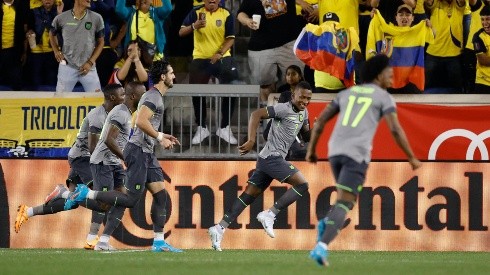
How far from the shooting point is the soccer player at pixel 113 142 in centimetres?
1529

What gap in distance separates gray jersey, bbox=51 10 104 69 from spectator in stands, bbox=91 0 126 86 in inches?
22.0

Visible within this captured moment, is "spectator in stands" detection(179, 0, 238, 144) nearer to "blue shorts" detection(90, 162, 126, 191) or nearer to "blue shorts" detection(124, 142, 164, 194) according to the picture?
"blue shorts" detection(90, 162, 126, 191)

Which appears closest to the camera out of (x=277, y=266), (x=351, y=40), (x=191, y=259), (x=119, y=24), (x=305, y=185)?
(x=277, y=266)

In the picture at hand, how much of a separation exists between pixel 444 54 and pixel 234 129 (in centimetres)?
370

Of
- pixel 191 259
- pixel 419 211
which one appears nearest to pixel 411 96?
pixel 419 211

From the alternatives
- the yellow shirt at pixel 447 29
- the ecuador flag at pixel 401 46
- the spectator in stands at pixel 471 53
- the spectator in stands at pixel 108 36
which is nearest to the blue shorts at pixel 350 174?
the ecuador flag at pixel 401 46

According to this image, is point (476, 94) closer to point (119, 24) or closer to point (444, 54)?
point (444, 54)

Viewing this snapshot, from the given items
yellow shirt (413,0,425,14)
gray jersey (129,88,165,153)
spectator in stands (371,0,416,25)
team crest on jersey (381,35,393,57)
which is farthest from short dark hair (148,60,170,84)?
yellow shirt (413,0,425,14)

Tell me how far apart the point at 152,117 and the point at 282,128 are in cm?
206

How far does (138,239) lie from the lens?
693 inches

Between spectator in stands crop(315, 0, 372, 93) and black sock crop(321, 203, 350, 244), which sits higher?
spectator in stands crop(315, 0, 372, 93)

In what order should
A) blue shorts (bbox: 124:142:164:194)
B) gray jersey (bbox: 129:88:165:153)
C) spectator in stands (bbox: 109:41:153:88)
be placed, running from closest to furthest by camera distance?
gray jersey (bbox: 129:88:165:153)
blue shorts (bbox: 124:142:164:194)
spectator in stands (bbox: 109:41:153:88)

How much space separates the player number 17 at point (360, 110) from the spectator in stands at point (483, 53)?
26.4ft

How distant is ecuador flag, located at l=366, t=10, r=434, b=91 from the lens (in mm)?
19125
